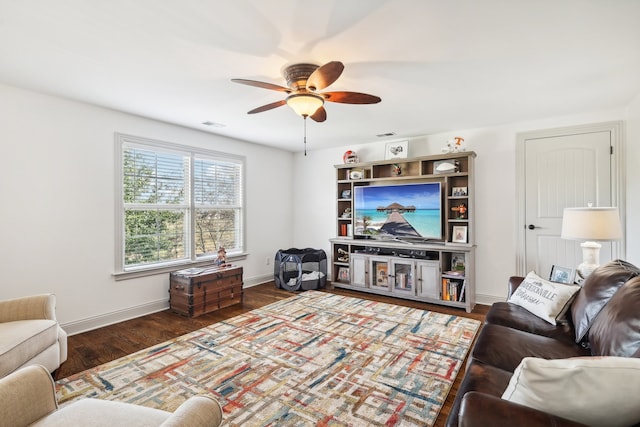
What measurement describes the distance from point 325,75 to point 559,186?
10.9 ft

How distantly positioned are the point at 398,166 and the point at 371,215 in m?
0.85

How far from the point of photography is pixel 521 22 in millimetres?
1827

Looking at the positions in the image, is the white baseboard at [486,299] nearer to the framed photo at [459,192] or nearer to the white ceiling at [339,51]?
the framed photo at [459,192]

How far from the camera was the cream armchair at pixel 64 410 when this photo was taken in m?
1.07

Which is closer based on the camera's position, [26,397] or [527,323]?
[26,397]

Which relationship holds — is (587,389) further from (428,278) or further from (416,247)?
(416,247)

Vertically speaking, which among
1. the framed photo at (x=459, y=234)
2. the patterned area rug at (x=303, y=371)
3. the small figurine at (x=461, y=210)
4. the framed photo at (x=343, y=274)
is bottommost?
the patterned area rug at (x=303, y=371)

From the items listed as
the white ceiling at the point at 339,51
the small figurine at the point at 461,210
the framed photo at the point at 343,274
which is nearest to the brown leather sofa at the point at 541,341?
the white ceiling at the point at 339,51

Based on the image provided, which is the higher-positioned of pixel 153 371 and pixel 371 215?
pixel 371 215

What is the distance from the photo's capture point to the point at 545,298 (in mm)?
2211

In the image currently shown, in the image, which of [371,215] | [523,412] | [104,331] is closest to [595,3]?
[523,412]

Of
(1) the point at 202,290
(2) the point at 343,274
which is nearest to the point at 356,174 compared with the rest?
(2) the point at 343,274

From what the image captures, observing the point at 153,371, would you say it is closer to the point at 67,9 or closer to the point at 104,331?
the point at 104,331

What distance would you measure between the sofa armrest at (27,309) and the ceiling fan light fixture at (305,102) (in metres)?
2.36
